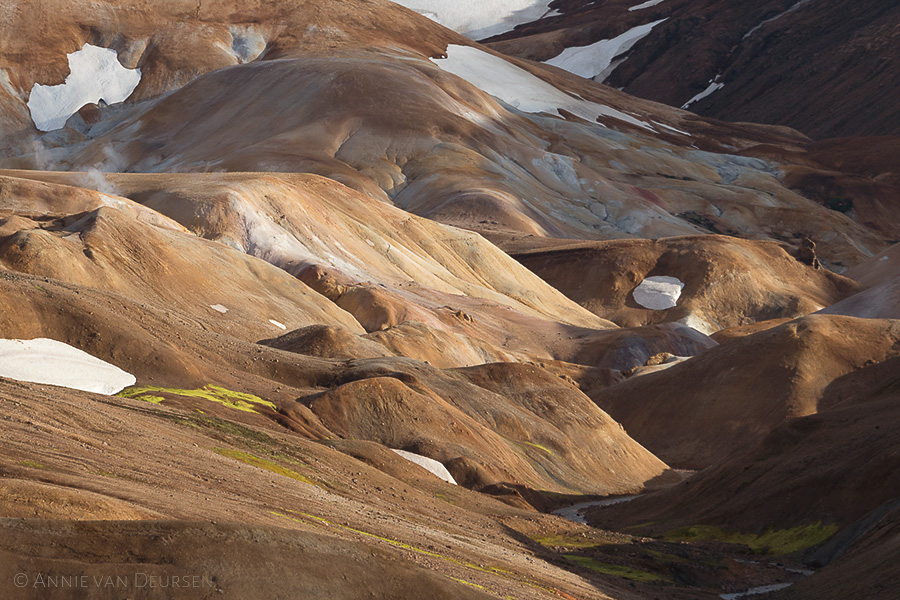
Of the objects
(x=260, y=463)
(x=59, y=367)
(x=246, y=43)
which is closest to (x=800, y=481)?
(x=260, y=463)

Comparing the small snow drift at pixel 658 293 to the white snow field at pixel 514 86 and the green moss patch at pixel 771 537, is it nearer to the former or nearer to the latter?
the white snow field at pixel 514 86

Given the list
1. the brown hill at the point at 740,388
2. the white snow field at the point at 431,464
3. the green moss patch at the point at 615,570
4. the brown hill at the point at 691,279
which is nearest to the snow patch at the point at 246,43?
the brown hill at the point at 691,279

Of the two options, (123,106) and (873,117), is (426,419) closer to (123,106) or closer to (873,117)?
(123,106)

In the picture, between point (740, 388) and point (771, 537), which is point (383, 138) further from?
point (771, 537)

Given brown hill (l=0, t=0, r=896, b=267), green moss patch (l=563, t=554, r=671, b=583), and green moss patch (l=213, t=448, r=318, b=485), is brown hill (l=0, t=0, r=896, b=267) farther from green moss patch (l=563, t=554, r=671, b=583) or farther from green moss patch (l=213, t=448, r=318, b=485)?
green moss patch (l=213, t=448, r=318, b=485)

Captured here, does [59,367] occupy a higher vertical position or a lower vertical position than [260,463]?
lower

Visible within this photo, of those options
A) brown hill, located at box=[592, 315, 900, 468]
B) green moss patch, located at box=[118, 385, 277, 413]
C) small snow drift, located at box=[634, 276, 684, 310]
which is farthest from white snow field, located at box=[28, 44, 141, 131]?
green moss patch, located at box=[118, 385, 277, 413]
